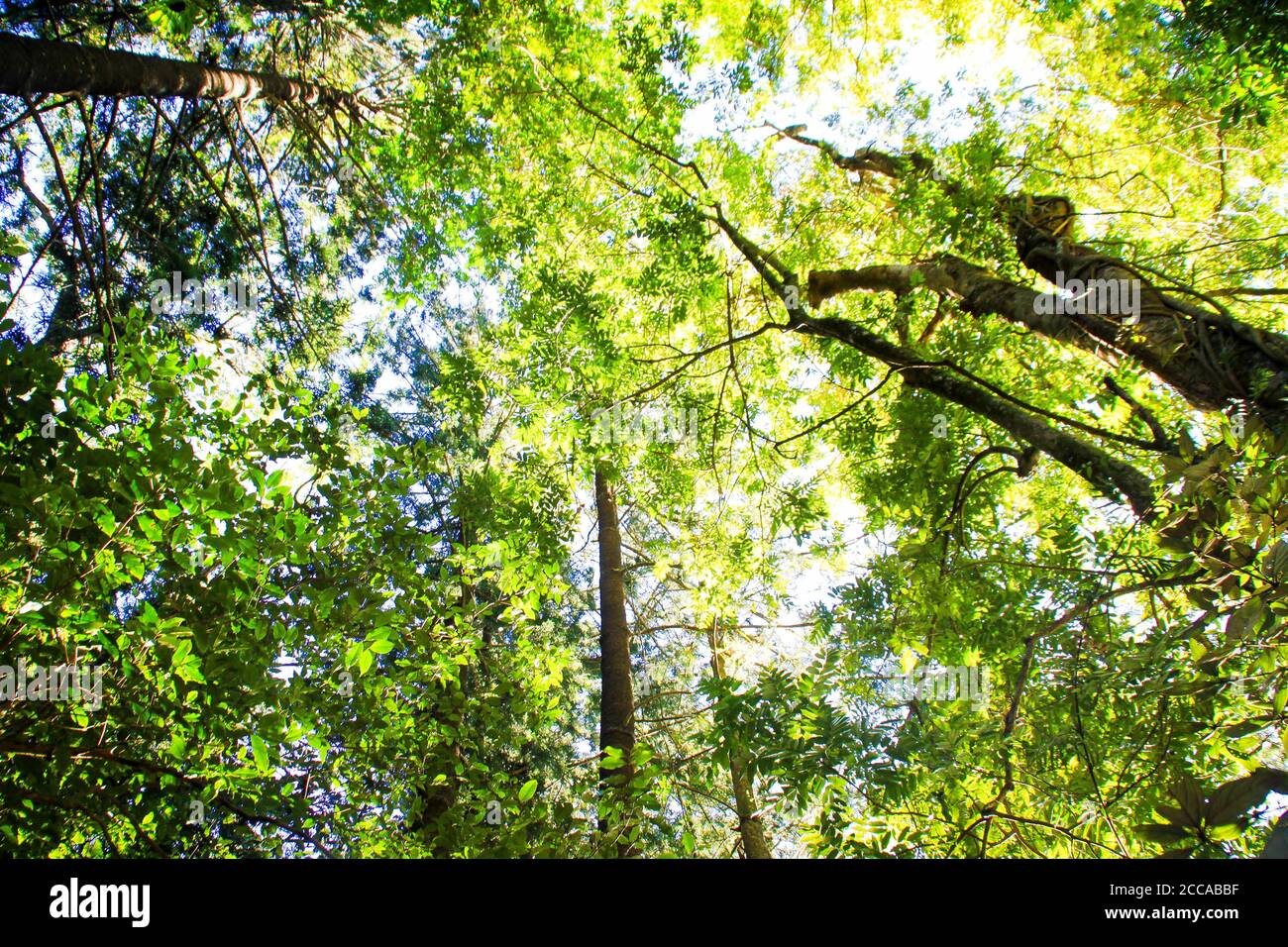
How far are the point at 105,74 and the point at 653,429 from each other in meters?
4.15

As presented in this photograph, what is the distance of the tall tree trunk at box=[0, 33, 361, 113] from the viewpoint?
11.2ft

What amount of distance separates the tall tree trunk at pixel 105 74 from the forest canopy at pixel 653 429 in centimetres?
3

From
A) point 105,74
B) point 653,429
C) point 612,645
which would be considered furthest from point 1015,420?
point 105,74

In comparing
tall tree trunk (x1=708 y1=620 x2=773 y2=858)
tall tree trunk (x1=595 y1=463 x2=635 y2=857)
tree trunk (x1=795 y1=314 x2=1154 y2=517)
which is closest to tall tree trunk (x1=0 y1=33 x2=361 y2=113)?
tall tree trunk (x1=595 y1=463 x2=635 y2=857)

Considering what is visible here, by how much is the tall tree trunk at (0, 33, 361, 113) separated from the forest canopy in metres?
0.03

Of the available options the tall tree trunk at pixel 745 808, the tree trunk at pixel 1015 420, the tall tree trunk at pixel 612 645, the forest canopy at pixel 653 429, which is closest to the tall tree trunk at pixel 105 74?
the forest canopy at pixel 653 429

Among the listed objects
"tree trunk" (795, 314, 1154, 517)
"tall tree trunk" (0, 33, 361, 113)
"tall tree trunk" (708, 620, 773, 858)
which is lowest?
"tall tree trunk" (708, 620, 773, 858)

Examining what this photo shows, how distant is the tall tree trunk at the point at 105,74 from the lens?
342cm

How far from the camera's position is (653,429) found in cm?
579

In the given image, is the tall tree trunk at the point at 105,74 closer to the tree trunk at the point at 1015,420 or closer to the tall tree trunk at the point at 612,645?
the tall tree trunk at the point at 612,645

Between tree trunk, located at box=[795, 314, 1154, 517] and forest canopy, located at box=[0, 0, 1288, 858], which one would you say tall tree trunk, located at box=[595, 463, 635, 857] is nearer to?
forest canopy, located at box=[0, 0, 1288, 858]

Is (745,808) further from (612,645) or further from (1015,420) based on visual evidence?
(1015,420)
